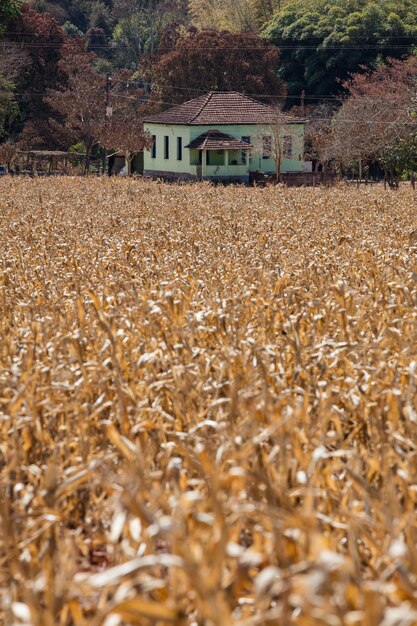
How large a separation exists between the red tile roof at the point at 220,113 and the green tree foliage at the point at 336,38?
8.84m

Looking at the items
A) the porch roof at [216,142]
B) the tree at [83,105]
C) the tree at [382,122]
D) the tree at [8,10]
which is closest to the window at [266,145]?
the porch roof at [216,142]

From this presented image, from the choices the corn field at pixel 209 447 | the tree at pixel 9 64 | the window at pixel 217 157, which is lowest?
the corn field at pixel 209 447

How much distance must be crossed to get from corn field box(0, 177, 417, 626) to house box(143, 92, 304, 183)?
131 ft

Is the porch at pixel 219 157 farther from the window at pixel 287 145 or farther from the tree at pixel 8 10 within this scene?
the tree at pixel 8 10

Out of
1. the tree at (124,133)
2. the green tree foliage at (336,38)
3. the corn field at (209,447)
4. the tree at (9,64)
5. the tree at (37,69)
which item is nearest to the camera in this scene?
the corn field at (209,447)

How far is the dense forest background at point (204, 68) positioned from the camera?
174 ft

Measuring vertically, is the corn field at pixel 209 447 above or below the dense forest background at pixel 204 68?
below

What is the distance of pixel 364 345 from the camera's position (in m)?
4.91

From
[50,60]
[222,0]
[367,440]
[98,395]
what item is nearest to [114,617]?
[367,440]

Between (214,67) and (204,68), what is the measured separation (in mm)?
707

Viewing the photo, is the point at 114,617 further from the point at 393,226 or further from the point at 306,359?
the point at 393,226

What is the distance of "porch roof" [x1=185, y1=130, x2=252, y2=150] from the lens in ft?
161

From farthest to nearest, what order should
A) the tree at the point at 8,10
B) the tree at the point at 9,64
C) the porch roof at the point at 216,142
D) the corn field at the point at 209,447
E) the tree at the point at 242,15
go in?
the tree at the point at 242,15
the tree at the point at 9,64
the tree at the point at 8,10
the porch roof at the point at 216,142
the corn field at the point at 209,447

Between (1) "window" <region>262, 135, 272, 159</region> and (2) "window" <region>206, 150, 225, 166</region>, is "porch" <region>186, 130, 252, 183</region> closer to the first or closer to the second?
(2) "window" <region>206, 150, 225, 166</region>
